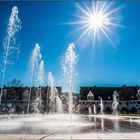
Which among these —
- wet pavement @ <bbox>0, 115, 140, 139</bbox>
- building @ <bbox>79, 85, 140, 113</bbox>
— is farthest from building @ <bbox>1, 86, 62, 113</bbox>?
wet pavement @ <bbox>0, 115, 140, 139</bbox>

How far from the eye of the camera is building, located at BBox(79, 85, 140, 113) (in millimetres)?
96525

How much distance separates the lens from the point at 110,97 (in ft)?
326

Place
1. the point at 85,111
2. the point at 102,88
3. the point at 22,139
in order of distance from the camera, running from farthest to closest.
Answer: the point at 102,88 → the point at 85,111 → the point at 22,139

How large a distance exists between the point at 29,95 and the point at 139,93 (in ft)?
130

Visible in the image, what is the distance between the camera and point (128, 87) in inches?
3981

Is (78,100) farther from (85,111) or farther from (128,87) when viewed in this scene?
(128,87)

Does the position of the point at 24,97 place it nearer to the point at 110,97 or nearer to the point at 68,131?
the point at 110,97

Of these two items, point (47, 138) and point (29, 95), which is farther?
point (29, 95)

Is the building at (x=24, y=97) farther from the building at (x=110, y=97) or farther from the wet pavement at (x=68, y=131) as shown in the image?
A: the wet pavement at (x=68, y=131)

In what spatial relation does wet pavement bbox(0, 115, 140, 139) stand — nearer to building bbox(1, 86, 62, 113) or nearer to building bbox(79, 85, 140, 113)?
building bbox(1, 86, 62, 113)

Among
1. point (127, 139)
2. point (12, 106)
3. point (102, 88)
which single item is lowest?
point (127, 139)

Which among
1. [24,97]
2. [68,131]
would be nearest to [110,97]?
[24,97]

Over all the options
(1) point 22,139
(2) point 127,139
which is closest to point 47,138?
(1) point 22,139

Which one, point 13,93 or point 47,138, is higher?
point 13,93
